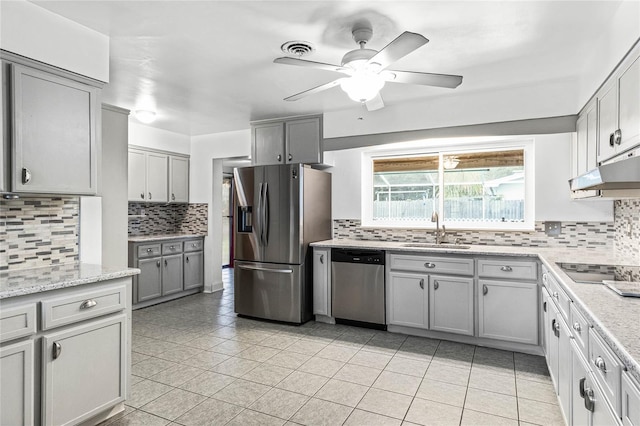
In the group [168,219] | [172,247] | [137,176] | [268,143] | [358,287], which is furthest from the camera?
[168,219]

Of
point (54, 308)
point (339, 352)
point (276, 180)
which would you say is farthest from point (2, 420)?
point (276, 180)

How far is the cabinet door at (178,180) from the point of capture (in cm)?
541

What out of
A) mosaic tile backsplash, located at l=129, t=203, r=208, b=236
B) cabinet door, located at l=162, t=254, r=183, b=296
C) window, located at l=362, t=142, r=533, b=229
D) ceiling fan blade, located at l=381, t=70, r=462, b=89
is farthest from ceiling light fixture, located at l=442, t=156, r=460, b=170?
cabinet door, located at l=162, t=254, r=183, b=296

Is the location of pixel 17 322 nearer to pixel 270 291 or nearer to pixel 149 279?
pixel 270 291

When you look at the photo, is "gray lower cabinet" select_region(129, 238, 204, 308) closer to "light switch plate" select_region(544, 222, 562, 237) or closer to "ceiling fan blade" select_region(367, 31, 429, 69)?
"ceiling fan blade" select_region(367, 31, 429, 69)

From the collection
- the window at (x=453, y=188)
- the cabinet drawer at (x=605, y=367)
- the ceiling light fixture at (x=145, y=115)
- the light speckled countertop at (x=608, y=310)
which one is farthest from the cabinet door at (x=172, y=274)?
the cabinet drawer at (x=605, y=367)

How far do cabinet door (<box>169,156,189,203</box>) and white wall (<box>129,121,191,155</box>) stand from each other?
16 cm

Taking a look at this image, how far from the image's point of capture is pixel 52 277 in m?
2.02

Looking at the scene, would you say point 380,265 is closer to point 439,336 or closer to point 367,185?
point 439,336

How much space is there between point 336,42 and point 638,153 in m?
1.86

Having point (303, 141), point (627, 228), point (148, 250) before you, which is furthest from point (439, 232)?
point (148, 250)

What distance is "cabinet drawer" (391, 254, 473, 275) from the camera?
11.4 ft

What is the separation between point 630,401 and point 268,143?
4.25 metres

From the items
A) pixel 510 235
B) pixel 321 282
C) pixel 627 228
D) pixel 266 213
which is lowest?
pixel 321 282
